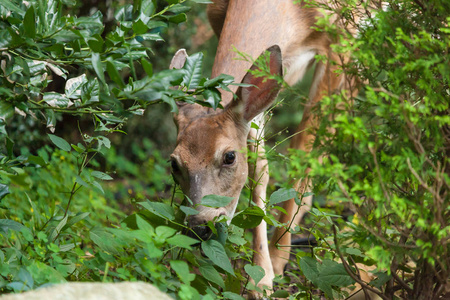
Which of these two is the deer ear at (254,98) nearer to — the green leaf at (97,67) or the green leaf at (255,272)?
the green leaf at (255,272)

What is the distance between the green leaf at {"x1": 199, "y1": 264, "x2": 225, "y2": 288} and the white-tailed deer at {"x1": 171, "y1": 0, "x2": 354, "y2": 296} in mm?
652

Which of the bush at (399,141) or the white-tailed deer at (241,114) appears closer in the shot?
the bush at (399,141)

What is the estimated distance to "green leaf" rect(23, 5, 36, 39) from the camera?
219cm

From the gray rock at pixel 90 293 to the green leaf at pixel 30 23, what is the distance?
1059mm

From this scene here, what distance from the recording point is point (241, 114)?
414 cm

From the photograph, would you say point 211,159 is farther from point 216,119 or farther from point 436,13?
point 436,13

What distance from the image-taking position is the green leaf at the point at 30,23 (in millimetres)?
2191

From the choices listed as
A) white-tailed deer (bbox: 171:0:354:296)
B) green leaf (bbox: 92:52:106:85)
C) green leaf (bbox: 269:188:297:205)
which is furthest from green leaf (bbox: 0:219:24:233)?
green leaf (bbox: 269:188:297:205)

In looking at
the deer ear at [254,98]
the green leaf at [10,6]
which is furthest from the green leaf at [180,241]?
the deer ear at [254,98]

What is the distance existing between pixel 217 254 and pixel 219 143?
1.41 m

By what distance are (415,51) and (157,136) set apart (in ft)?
19.6

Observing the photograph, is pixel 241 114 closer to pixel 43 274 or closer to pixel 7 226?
pixel 7 226

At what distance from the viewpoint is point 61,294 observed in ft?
5.64

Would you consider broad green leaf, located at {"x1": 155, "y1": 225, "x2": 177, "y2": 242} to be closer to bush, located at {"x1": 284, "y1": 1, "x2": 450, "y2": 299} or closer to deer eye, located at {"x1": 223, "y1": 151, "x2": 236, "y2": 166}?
bush, located at {"x1": 284, "y1": 1, "x2": 450, "y2": 299}
